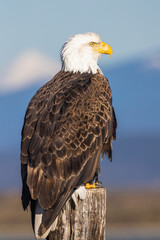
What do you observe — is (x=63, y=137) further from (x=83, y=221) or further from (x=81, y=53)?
(x=81, y=53)

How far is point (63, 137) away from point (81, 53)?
1.92m

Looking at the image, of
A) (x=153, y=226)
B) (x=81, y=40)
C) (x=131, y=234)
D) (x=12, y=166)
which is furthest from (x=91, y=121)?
(x=12, y=166)

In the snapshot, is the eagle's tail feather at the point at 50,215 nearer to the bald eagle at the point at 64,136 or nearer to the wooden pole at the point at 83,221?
the bald eagle at the point at 64,136

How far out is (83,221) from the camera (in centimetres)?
884

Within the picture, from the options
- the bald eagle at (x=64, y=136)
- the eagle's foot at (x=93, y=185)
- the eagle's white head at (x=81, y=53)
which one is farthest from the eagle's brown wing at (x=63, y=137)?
the eagle's white head at (x=81, y=53)

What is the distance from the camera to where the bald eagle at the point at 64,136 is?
8992 millimetres

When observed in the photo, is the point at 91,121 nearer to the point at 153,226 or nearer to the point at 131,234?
the point at 131,234

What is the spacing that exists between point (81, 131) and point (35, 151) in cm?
75

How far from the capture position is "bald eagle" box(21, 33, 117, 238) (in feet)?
29.5

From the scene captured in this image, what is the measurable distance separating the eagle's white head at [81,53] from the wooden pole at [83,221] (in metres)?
2.49

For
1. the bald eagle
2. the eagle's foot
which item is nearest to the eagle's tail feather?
the bald eagle

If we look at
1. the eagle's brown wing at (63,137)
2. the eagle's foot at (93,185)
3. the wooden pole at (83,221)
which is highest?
the eagle's brown wing at (63,137)

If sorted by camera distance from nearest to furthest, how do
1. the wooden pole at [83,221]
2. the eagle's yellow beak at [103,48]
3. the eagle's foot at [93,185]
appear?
the wooden pole at [83,221]
the eagle's foot at [93,185]
the eagle's yellow beak at [103,48]

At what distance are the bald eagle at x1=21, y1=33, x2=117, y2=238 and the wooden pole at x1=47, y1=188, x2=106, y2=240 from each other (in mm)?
155
